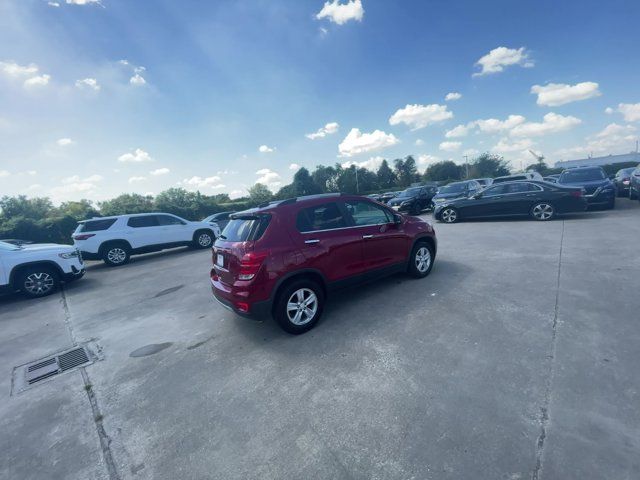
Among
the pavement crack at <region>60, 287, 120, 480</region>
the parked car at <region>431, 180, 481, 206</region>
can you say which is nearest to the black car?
the parked car at <region>431, 180, 481, 206</region>

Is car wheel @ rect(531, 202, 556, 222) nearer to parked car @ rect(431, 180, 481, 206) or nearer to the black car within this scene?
the black car

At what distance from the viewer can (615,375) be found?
8.70 feet

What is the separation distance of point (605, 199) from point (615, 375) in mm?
12083

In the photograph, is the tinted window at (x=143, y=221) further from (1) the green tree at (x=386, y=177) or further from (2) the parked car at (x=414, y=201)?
(1) the green tree at (x=386, y=177)

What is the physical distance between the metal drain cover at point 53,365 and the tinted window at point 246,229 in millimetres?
2485

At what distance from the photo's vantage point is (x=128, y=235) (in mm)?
10820

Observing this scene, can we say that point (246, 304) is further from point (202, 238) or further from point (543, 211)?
point (543, 211)

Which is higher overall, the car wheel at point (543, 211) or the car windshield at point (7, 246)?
the car windshield at point (7, 246)

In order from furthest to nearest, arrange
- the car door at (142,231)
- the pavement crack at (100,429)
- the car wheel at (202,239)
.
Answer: the car wheel at (202,239), the car door at (142,231), the pavement crack at (100,429)

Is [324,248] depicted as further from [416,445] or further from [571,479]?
[571,479]

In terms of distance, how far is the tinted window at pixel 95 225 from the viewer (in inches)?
404

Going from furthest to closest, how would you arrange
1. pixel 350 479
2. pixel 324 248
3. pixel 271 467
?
pixel 324 248
pixel 271 467
pixel 350 479

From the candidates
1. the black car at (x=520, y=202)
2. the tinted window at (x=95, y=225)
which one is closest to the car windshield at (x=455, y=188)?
the black car at (x=520, y=202)

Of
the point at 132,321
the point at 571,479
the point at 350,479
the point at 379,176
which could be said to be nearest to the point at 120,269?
the point at 132,321
